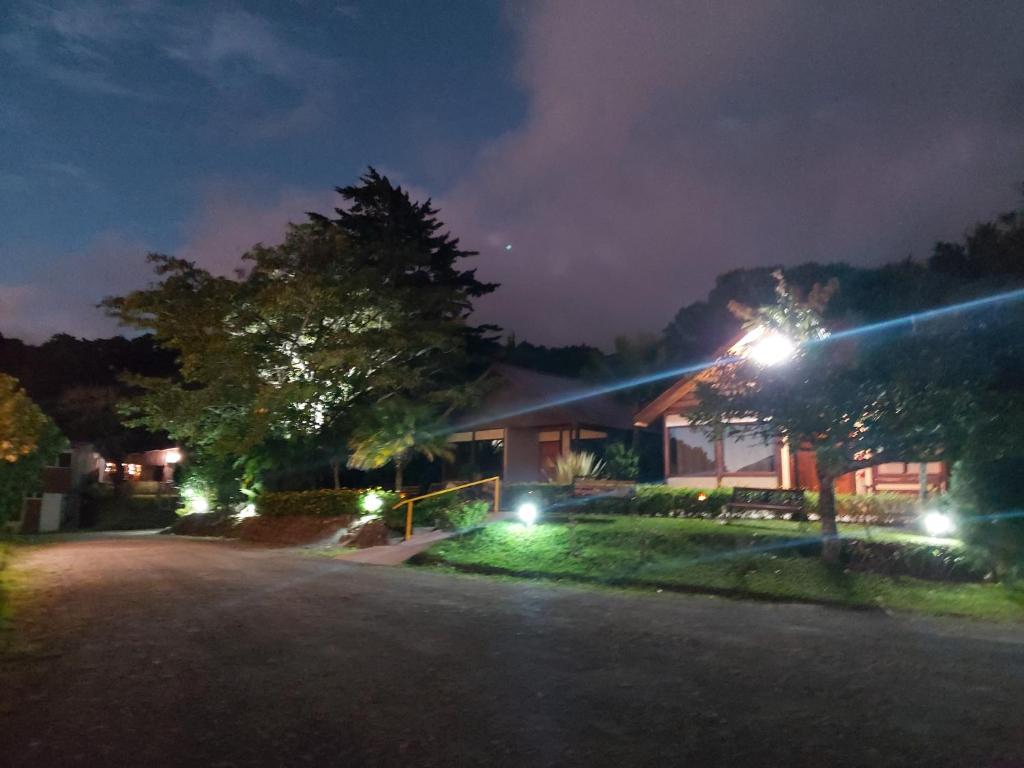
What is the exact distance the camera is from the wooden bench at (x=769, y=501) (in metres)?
18.8

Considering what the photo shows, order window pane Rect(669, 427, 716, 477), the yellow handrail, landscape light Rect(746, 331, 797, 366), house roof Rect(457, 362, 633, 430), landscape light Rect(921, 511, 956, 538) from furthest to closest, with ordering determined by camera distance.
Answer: house roof Rect(457, 362, 633, 430) < window pane Rect(669, 427, 716, 477) < the yellow handrail < landscape light Rect(921, 511, 956, 538) < landscape light Rect(746, 331, 797, 366)

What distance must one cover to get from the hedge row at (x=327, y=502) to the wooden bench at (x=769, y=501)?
891 centimetres

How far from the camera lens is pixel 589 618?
418 inches

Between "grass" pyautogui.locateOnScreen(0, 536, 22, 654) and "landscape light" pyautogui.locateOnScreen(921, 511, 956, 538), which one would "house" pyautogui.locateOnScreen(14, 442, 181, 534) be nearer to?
"grass" pyautogui.locateOnScreen(0, 536, 22, 654)

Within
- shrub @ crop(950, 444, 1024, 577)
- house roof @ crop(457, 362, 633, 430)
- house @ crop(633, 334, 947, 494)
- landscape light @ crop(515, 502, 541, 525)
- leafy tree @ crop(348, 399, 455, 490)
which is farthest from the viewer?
house roof @ crop(457, 362, 633, 430)

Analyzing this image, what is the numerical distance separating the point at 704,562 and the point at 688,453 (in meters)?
12.2

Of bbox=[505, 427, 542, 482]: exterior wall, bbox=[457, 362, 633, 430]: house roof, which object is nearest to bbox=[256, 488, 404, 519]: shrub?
bbox=[505, 427, 542, 482]: exterior wall

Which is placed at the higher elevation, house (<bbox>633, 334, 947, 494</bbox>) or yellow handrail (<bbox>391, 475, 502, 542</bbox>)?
house (<bbox>633, 334, 947, 494</bbox>)

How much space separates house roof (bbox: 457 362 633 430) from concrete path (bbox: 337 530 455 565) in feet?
34.4

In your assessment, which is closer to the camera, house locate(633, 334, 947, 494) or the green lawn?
the green lawn

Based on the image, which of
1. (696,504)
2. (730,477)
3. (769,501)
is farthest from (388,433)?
(769,501)

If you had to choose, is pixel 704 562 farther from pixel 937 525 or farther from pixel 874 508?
pixel 874 508

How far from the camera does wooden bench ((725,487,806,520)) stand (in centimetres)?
1883

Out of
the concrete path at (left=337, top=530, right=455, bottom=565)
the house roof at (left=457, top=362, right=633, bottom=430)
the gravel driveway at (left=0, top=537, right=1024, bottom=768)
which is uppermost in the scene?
the house roof at (left=457, top=362, right=633, bottom=430)
